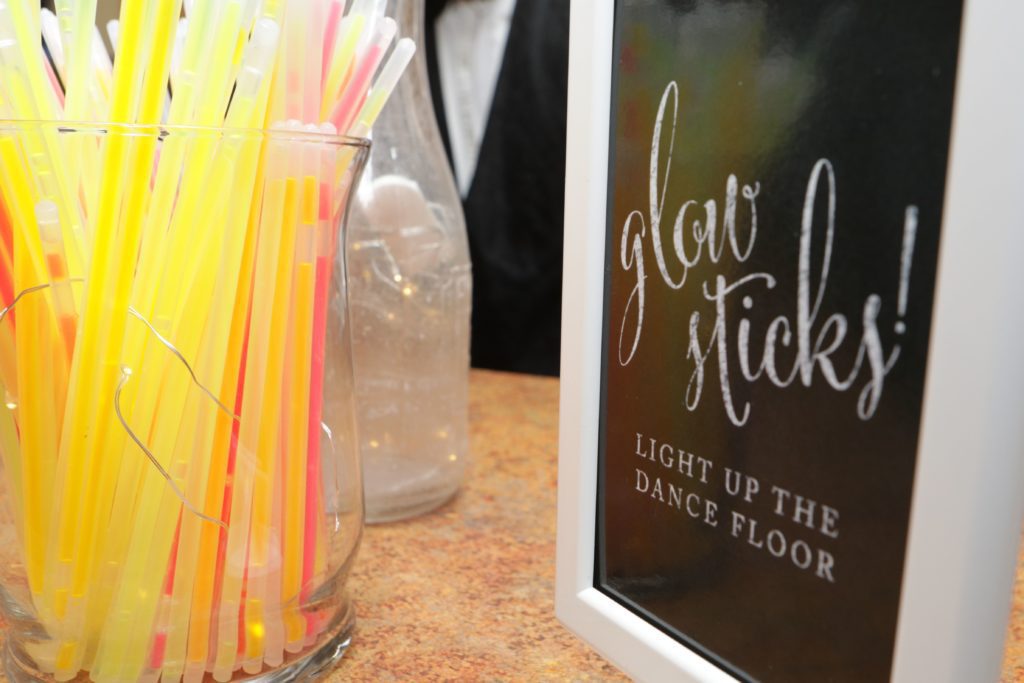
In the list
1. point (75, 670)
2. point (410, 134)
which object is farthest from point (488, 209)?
point (75, 670)

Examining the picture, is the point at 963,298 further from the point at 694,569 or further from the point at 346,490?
the point at 346,490

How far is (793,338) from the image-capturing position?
0.23 metres

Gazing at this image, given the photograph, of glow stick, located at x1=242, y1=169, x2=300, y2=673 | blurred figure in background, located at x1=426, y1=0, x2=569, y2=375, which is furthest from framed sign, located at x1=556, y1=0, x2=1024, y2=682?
blurred figure in background, located at x1=426, y1=0, x2=569, y2=375

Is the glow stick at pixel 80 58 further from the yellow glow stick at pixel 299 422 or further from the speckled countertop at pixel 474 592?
the speckled countertop at pixel 474 592

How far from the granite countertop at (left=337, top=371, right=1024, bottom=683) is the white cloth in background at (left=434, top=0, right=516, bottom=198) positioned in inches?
23.7

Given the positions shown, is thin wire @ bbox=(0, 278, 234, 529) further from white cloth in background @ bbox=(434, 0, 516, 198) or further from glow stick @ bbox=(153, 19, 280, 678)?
white cloth in background @ bbox=(434, 0, 516, 198)

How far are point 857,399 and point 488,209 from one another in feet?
3.07

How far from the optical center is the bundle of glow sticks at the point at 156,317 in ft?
0.96

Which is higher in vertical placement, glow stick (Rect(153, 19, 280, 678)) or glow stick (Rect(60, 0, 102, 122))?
glow stick (Rect(60, 0, 102, 122))

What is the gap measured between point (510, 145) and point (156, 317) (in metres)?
0.84

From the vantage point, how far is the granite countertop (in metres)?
0.36

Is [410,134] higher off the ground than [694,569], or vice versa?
[410,134]

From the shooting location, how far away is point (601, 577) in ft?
1.03

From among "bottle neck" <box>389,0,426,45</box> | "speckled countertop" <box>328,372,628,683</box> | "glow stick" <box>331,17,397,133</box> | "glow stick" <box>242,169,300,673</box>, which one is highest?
"bottle neck" <box>389,0,426,45</box>
